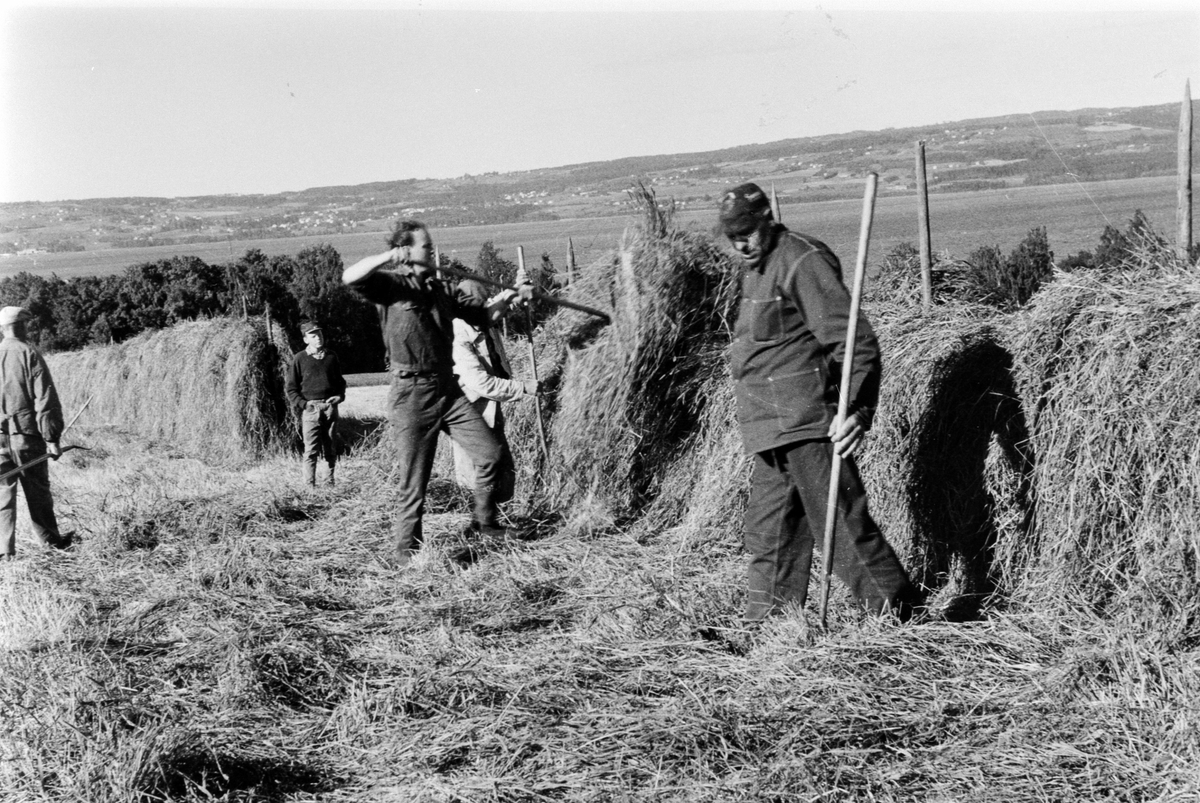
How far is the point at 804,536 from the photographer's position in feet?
14.4

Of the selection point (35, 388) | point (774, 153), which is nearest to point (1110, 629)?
point (35, 388)

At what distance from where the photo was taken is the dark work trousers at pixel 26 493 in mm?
7070

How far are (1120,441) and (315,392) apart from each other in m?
6.92

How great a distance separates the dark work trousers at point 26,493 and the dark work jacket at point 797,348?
4.94 metres

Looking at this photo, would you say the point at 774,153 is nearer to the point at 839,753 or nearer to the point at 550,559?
the point at 550,559

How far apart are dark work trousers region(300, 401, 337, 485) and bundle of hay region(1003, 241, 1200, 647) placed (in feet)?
20.5

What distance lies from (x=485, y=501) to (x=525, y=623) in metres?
1.46

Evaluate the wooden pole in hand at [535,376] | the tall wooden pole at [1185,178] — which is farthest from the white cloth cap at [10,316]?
the tall wooden pole at [1185,178]

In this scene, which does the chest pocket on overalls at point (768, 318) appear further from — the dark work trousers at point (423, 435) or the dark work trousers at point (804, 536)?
the dark work trousers at point (423, 435)

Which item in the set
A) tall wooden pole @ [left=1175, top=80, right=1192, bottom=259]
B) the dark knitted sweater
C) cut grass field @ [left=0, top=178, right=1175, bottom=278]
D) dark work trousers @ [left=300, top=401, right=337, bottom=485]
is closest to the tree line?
cut grass field @ [left=0, top=178, right=1175, bottom=278]

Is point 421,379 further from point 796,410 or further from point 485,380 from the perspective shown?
point 796,410

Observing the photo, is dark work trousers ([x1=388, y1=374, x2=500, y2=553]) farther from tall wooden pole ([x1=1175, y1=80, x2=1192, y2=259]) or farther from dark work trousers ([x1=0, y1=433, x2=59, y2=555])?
tall wooden pole ([x1=1175, y1=80, x2=1192, y2=259])

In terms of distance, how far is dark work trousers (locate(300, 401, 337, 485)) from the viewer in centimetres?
934

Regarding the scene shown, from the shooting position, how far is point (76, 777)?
340cm
